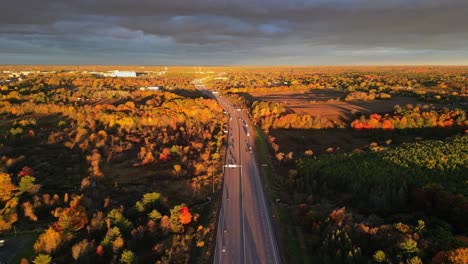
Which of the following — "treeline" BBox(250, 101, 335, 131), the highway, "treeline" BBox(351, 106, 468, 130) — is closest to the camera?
the highway

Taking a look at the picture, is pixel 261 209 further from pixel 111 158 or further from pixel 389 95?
pixel 389 95

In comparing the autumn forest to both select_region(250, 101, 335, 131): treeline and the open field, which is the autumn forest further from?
the open field

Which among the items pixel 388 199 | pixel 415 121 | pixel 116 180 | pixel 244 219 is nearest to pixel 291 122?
pixel 415 121

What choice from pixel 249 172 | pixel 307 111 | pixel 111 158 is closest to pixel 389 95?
pixel 307 111

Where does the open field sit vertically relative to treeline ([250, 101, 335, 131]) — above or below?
above

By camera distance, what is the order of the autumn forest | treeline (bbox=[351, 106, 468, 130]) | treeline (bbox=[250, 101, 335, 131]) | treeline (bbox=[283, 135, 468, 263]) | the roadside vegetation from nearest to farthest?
1. treeline (bbox=[283, 135, 468, 263])
2. the roadside vegetation
3. the autumn forest
4. treeline (bbox=[351, 106, 468, 130])
5. treeline (bbox=[250, 101, 335, 131])

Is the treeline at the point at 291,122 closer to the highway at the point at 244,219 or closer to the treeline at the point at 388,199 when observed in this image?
the highway at the point at 244,219

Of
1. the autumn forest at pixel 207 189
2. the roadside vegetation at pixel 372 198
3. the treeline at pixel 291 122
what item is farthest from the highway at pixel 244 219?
the treeline at pixel 291 122

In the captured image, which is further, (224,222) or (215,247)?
(224,222)

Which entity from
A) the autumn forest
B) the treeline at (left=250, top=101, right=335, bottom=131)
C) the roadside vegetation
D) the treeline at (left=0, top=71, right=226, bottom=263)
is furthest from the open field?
the treeline at (left=0, top=71, right=226, bottom=263)
